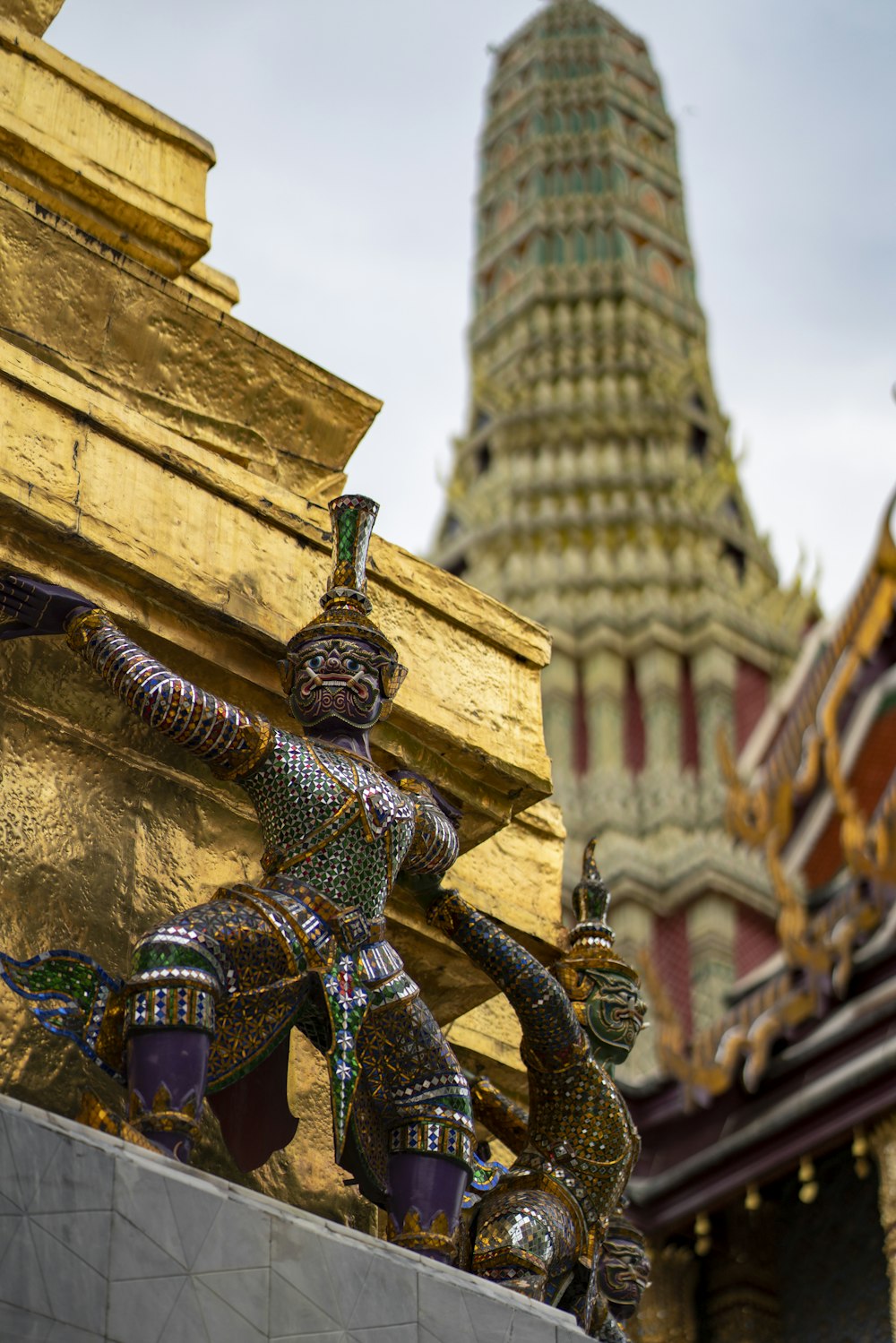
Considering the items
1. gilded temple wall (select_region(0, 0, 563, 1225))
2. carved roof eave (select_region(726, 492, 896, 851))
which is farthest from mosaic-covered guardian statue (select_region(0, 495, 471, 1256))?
carved roof eave (select_region(726, 492, 896, 851))

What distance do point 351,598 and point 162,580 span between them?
14.9 inches

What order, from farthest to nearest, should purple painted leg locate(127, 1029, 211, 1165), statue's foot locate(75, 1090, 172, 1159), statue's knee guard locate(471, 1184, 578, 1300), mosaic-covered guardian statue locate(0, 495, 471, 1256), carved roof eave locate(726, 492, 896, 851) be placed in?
carved roof eave locate(726, 492, 896, 851) → statue's knee guard locate(471, 1184, 578, 1300) → mosaic-covered guardian statue locate(0, 495, 471, 1256) → purple painted leg locate(127, 1029, 211, 1165) → statue's foot locate(75, 1090, 172, 1159)

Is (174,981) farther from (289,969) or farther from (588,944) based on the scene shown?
(588,944)

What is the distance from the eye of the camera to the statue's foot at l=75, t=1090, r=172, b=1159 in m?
3.11

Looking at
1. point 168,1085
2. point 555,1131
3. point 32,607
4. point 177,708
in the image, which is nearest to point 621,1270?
point 555,1131

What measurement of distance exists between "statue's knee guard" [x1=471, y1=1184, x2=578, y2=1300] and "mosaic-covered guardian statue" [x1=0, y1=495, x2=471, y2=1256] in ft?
0.54

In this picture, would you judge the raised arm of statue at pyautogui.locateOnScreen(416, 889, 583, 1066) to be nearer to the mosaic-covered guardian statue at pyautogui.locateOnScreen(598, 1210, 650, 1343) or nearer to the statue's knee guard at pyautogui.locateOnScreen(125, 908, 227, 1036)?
the mosaic-covered guardian statue at pyautogui.locateOnScreen(598, 1210, 650, 1343)

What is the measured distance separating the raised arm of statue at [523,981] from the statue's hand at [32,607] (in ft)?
2.91

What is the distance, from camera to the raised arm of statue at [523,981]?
3945mm

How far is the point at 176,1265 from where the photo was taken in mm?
2881

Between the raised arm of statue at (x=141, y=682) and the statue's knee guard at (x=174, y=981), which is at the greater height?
the raised arm of statue at (x=141, y=682)

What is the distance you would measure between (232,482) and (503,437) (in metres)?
29.9

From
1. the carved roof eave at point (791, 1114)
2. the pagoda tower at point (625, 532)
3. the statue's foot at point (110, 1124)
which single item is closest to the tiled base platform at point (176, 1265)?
the statue's foot at point (110, 1124)

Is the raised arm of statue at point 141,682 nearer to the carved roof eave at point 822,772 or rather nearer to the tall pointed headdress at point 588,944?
the tall pointed headdress at point 588,944
